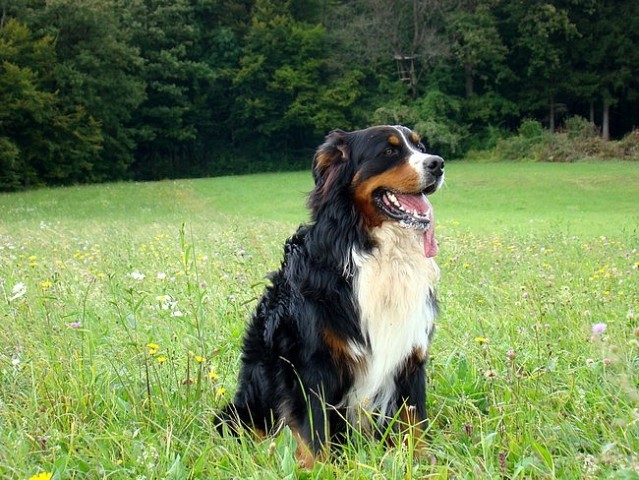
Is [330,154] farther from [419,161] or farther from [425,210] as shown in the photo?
[425,210]

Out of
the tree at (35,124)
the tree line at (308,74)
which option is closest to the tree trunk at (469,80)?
the tree line at (308,74)

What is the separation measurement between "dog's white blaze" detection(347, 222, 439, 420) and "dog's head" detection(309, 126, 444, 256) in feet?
0.25

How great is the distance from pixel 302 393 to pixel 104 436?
0.80 metres

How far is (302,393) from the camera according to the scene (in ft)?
8.49

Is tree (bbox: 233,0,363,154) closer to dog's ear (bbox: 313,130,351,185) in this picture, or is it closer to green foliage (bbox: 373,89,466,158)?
green foliage (bbox: 373,89,466,158)

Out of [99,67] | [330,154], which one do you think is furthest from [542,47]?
[330,154]

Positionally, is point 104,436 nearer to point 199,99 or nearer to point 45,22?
point 45,22

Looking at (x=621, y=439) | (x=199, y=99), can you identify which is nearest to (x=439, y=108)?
(x=199, y=99)

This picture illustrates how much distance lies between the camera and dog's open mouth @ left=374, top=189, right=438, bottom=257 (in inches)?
108

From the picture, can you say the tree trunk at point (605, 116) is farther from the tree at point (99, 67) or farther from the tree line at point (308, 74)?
the tree at point (99, 67)

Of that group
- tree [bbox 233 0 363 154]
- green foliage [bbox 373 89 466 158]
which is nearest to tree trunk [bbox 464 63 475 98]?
green foliage [bbox 373 89 466 158]

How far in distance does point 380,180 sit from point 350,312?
0.62m

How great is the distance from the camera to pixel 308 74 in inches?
1549

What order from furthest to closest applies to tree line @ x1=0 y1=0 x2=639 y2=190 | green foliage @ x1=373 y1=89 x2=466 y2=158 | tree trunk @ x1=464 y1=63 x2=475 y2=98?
tree trunk @ x1=464 y1=63 x2=475 y2=98, green foliage @ x1=373 y1=89 x2=466 y2=158, tree line @ x1=0 y1=0 x2=639 y2=190
